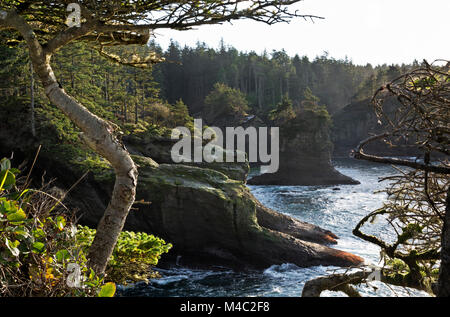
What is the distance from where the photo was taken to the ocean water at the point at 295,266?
549 inches

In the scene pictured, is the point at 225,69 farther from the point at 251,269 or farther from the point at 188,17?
the point at 188,17

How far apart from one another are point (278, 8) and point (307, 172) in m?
37.2

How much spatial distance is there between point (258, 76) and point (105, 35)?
2987 inches

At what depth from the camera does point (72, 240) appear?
272 cm

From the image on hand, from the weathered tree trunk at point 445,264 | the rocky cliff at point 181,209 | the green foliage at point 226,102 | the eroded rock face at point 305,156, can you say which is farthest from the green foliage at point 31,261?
the green foliage at point 226,102

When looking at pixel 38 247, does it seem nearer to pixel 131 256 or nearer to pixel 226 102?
pixel 131 256

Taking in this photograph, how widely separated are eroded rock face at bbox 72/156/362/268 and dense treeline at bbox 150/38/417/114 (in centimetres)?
5660

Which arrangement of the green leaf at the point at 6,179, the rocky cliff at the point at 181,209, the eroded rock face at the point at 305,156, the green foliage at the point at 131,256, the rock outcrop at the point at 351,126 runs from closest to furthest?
the green leaf at the point at 6,179, the green foliage at the point at 131,256, the rocky cliff at the point at 181,209, the eroded rock face at the point at 305,156, the rock outcrop at the point at 351,126

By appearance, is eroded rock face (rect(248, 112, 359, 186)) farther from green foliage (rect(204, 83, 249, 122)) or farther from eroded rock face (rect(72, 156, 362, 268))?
eroded rock face (rect(72, 156, 362, 268))

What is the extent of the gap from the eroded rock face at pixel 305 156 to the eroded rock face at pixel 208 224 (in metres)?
21.3

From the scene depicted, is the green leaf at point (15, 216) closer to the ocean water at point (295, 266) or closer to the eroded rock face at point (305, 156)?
the ocean water at point (295, 266)

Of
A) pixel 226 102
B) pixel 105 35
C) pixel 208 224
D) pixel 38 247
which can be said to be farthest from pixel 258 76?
pixel 38 247

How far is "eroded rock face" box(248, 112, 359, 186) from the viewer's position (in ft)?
127
